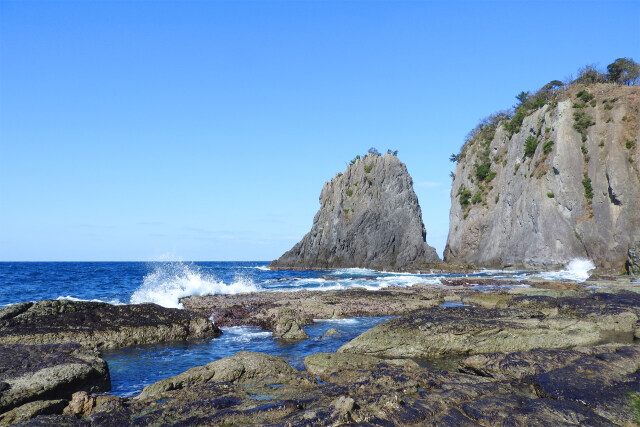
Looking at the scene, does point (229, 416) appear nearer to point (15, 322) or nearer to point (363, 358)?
point (363, 358)

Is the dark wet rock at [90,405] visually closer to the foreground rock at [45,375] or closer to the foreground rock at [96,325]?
the foreground rock at [45,375]

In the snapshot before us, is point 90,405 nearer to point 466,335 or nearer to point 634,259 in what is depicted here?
point 466,335

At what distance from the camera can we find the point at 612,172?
5428 cm

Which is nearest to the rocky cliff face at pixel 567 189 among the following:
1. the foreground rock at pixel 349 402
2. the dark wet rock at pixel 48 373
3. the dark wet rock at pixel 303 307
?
the dark wet rock at pixel 303 307

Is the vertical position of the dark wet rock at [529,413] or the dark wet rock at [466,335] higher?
the dark wet rock at [466,335]

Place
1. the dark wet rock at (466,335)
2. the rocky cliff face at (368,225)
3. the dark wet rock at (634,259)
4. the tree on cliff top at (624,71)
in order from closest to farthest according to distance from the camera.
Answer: the dark wet rock at (466,335) → the dark wet rock at (634,259) → the tree on cliff top at (624,71) → the rocky cliff face at (368,225)

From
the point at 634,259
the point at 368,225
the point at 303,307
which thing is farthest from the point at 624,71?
the point at 303,307

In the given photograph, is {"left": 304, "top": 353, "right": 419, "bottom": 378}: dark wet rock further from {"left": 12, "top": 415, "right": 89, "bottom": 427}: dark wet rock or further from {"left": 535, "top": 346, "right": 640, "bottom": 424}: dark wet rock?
{"left": 12, "top": 415, "right": 89, "bottom": 427}: dark wet rock

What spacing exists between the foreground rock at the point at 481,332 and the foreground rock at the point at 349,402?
11.1ft

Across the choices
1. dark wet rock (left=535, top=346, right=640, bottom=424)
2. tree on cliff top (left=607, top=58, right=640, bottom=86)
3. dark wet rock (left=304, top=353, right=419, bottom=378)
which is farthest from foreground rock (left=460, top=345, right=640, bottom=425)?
tree on cliff top (left=607, top=58, right=640, bottom=86)

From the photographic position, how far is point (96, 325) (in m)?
16.1

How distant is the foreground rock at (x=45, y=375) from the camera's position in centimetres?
862

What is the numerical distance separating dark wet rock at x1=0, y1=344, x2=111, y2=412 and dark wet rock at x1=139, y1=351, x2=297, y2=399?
6.25 ft

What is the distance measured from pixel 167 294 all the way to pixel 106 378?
68.6 ft
